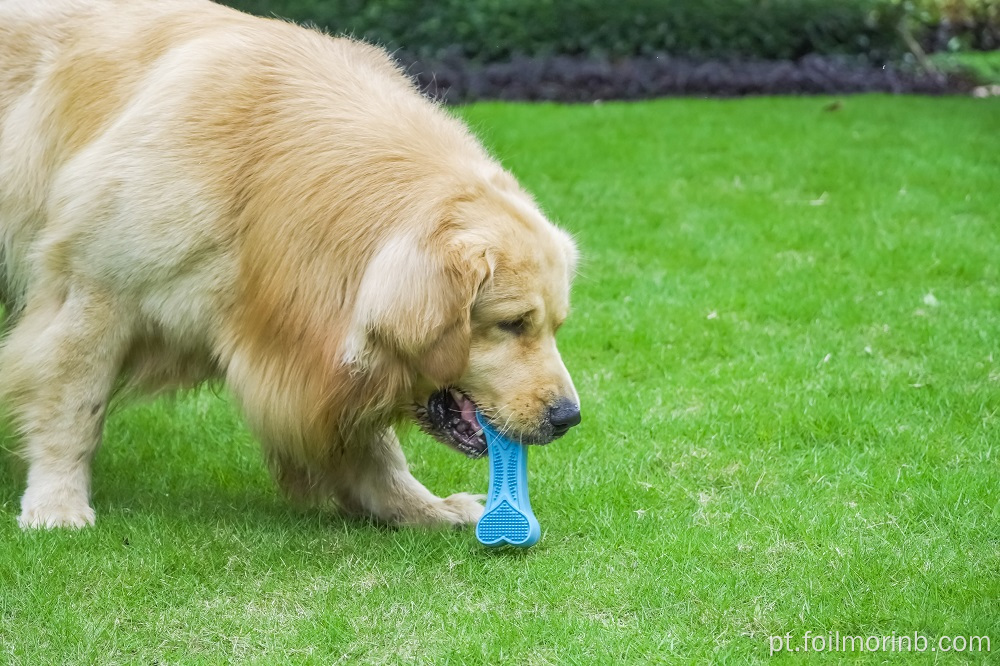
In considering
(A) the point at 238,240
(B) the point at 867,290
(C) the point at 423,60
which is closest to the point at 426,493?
(A) the point at 238,240

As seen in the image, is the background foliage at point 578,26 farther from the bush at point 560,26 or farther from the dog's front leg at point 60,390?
the dog's front leg at point 60,390

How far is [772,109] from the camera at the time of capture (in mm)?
12516

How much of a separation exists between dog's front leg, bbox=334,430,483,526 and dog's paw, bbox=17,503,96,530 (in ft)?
3.06

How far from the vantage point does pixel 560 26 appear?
47.5 feet

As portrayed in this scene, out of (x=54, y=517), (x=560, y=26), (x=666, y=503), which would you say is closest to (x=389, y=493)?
(x=666, y=503)

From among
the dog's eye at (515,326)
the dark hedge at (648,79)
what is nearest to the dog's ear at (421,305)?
the dog's eye at (515,326)

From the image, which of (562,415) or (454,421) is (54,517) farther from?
(562,415)

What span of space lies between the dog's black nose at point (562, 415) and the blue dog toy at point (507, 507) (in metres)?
0.20

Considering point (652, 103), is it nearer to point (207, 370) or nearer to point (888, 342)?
point (888, 342)

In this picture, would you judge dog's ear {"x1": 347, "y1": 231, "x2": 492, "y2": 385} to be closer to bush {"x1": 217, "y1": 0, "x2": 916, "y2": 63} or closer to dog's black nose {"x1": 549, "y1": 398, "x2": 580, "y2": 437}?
dog's black nose {"x1": 549, "y1": 398, "x2": 580, "y2": 437}

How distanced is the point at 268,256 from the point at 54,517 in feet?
4.31

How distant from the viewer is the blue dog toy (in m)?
4.11

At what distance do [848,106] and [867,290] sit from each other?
234 inches

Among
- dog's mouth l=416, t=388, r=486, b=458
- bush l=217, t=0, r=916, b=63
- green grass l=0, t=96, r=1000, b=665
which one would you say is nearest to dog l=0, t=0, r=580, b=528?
dog's mouth l=416, t=388, r=486, b=458
